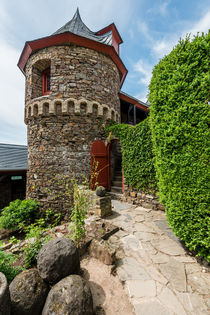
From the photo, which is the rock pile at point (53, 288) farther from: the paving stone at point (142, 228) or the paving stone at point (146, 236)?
the paving stone at point (142, 228)

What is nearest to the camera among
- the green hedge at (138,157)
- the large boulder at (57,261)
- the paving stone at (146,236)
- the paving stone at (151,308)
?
the paving stone at (151,308)

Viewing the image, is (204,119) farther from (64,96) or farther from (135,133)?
(64,96)

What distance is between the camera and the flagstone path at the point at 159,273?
133cm

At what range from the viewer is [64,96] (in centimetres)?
523

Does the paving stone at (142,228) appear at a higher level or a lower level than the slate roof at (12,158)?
lower

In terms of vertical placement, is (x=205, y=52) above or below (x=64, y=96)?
below

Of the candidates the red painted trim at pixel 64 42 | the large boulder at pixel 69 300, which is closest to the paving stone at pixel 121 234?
the large boulder at pixel 69 300

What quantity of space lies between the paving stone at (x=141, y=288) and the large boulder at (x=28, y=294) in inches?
38.5

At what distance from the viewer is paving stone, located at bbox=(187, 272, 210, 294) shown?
58.6 inches

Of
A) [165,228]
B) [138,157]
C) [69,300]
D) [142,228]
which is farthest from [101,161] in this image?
[69,300]

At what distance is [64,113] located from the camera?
5.25 m

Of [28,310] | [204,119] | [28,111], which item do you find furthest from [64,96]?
[28,310]

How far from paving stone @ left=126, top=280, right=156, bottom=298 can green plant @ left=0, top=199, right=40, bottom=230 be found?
15.8ft

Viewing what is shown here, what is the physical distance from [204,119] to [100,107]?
14.7 ft
